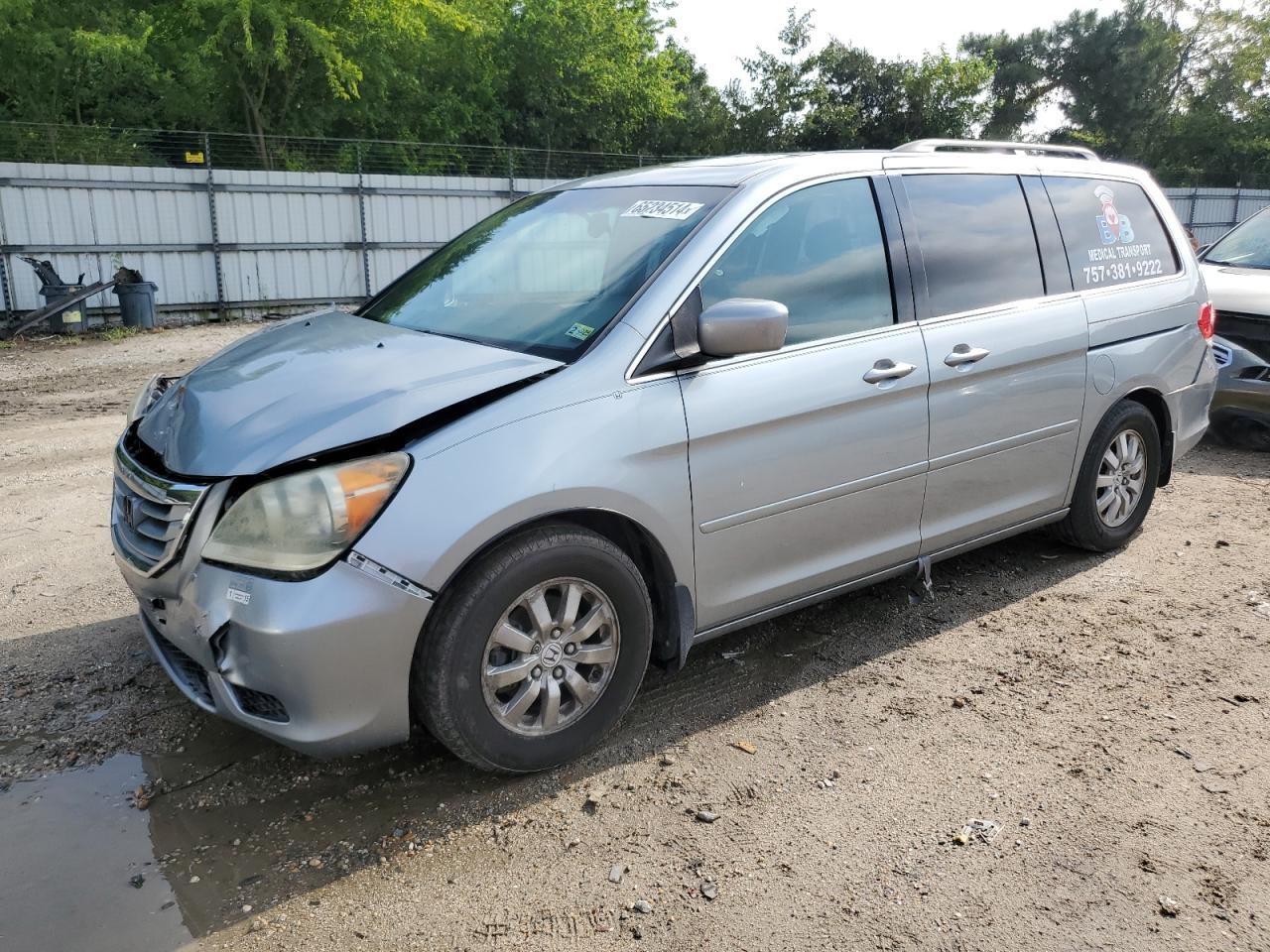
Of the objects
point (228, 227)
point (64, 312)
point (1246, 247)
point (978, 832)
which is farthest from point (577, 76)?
point (978, 832)

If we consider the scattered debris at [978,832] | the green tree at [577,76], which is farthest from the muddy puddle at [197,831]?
the green tree at [577,76]

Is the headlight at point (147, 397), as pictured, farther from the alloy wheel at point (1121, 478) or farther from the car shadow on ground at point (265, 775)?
the alloy wheel at point (1121, 478)

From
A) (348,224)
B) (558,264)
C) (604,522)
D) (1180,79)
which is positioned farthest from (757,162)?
(1180,79)

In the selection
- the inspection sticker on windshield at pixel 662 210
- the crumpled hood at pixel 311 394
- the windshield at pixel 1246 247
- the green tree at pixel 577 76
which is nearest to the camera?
the crumpled hood at pixel 311 394

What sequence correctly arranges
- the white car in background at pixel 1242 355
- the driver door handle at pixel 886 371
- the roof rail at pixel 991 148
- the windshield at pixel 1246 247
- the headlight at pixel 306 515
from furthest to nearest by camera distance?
the windshield at pixel 1246 247
the white car in background at pixel 1242 355
the roof rail at pixel 991 148
the driver door handle at pixel 886 371
the headlight at pixel 306 515

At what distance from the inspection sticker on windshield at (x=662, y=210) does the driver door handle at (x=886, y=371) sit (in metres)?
0.86

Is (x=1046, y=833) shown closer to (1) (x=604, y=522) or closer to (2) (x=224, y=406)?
(1) (x=604, y=522)

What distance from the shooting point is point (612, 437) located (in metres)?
3.09

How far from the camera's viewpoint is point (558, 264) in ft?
12.3

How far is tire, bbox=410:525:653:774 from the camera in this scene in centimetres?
287

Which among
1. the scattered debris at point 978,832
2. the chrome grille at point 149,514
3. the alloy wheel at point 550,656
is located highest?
the chrome grille at point 149,514

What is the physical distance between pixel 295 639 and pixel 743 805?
1.40 m

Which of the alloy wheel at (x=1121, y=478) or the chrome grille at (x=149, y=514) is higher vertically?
the chrome grille at (x=149, y=514)

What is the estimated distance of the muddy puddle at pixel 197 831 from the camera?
103 inches
